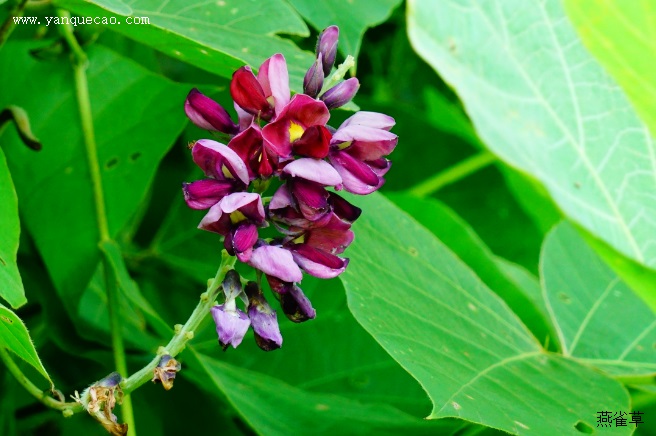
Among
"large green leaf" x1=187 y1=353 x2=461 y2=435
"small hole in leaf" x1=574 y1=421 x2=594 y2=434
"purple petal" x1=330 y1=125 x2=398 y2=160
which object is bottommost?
"large green leaf" x1=187 y1=353 x2=461 y2=435

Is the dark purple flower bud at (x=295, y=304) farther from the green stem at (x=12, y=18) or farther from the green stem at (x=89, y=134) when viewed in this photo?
the green stem at (x=12, y=18)

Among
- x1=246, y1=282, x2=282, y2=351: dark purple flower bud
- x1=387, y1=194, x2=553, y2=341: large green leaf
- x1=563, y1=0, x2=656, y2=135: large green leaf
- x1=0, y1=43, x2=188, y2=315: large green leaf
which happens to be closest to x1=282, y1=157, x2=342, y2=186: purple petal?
x1=246, y1=282, x2=282, y2=351: dark purple flower bud

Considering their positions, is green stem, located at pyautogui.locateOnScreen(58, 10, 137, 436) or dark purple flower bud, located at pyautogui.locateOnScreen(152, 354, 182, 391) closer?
dark purple flower bud, located at pyautogui.locateOnScreen(152, 354, 182, 391)

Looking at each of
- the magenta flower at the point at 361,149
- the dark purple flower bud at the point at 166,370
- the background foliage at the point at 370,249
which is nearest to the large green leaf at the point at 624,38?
the background foliage at the point at 370,249

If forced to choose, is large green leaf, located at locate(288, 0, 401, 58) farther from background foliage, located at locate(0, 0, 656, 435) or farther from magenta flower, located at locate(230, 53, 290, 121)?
magenta flower, located at locate(230, 53, 290, 121)

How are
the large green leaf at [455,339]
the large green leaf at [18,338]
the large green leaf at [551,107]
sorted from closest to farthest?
the large green leaf at [551,107] → the large green leaf at [18,338] → the large green leaf at [455,339]

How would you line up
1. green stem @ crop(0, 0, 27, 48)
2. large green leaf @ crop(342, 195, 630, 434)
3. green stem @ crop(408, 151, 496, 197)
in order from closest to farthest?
large green leaf @ crop(342, 195, 630, 434) < green stem @ crop(0, 0, 27, 48) < green stem @ crop(408, 151, 496, 197)

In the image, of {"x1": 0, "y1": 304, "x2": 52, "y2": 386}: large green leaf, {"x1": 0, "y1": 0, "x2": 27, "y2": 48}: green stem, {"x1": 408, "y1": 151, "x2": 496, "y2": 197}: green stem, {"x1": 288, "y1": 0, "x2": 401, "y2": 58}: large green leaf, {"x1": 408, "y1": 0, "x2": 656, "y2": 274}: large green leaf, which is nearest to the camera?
{"x1": 408, "y1": 0, "x2": 656, "y2": 274}: large green leaf
